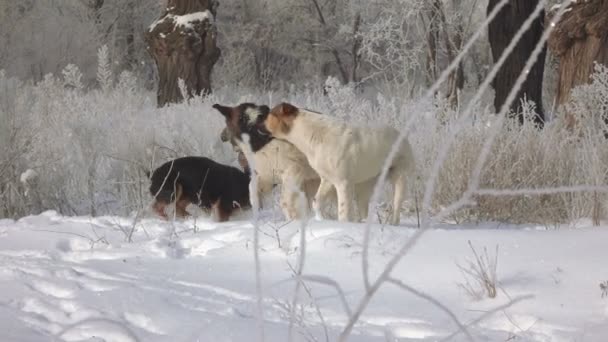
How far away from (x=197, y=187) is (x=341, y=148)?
1.48 m

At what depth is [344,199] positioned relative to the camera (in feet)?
15.1

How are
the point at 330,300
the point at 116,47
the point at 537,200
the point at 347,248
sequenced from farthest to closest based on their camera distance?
the point at 116,47, the point at 537,200, the point at 347,248, the point at 330,300

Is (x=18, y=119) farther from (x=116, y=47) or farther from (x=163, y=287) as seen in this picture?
(x=116, y=47)

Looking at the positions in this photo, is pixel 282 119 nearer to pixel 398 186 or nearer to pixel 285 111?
A: pixel 285 111

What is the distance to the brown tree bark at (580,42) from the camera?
8406 mm

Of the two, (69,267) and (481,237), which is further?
(481,237)

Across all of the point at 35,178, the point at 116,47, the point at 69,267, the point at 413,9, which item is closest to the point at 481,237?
the point at 69,267

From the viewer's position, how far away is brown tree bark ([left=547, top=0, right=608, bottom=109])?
8406 mm

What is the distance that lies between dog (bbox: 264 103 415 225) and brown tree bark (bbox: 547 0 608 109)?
448cm

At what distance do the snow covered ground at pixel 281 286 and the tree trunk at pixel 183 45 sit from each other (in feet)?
30.0

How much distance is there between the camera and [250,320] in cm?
279

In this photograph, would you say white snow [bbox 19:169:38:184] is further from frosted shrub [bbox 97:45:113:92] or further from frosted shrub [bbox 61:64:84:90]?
frosted shrub [bbox 97:45:113:92]

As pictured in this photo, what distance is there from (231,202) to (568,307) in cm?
322

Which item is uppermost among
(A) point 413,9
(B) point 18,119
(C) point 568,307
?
(A) point 413,9
